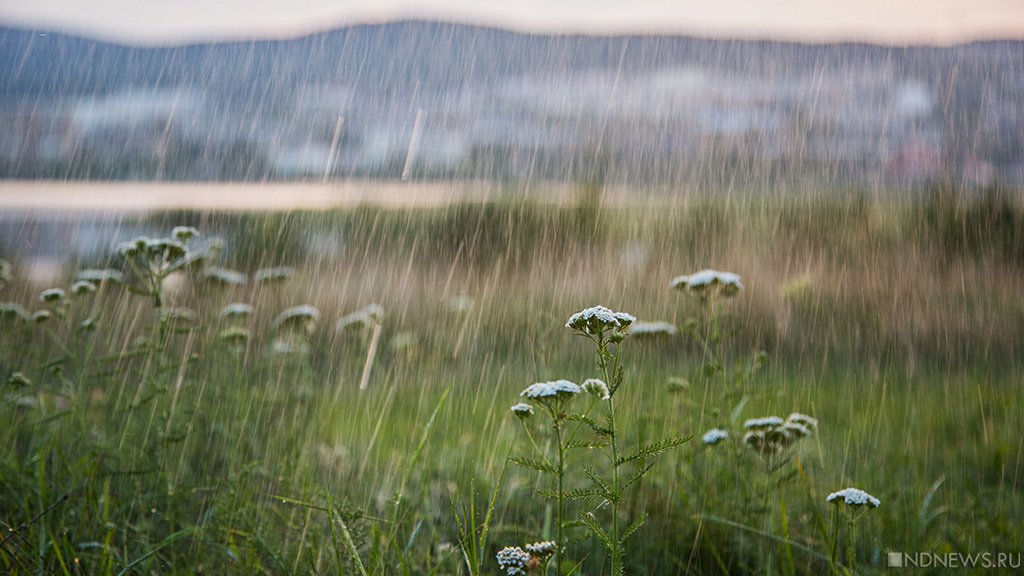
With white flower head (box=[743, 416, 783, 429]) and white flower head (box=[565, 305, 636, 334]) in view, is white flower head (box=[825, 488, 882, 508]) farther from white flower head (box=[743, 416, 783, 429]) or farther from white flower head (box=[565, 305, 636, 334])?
white flower head (box=[565, 305, 636, 334])

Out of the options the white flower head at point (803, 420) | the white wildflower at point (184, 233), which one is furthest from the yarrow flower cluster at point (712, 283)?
the white wildflower at point (184, 233)

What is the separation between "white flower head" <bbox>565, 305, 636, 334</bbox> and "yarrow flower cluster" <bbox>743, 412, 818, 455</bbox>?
78 centimetres

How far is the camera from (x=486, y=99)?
10414 mm

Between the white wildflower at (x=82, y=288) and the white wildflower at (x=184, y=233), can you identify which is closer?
the white wildflower at (x=184, y=233)

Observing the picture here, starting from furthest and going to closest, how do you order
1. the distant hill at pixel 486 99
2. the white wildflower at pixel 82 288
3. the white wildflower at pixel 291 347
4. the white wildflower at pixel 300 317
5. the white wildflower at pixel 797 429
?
the distant hill at pixel 486 99 → the white wildflower at pixel 291 347 → the white wildflower at pixel 300 317 → the white wildflower at pixel 82 288 → the white wildflower at pixel 797 429

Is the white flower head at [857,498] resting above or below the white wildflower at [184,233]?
below

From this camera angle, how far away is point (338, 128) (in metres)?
9.90

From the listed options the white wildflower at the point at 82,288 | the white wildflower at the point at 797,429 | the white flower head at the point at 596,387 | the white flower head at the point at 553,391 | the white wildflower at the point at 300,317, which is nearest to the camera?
the white flower head at the point at 553,391

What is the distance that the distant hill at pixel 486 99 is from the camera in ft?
28.2

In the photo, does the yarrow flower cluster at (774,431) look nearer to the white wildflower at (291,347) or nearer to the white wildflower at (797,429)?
the white wildflower at (797,429)

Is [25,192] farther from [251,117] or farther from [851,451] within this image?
[851,451]

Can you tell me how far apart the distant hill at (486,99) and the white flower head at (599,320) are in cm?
643

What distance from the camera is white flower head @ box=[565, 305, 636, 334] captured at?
1.60 metres

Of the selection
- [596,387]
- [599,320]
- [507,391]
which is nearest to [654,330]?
[596,387]
